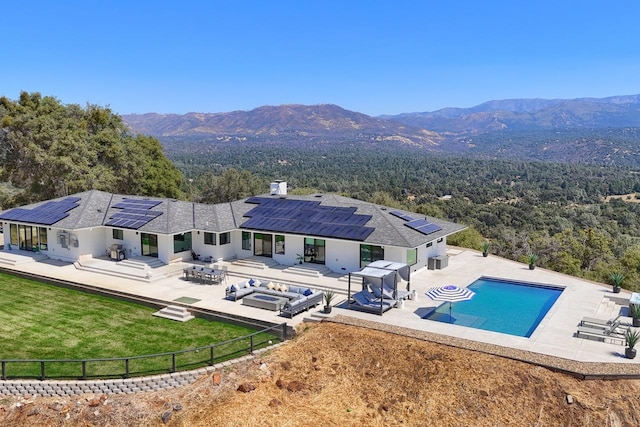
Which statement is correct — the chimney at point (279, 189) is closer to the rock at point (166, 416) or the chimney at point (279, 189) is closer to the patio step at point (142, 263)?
the patio step at point (142, 263)

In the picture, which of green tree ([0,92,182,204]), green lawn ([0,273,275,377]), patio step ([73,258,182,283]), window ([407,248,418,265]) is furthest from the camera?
green tree ([0,92,182,204])

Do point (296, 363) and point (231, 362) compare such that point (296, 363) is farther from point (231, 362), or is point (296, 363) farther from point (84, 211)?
point (84, 211)

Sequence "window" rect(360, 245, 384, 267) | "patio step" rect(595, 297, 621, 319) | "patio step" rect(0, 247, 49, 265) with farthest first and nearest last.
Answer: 1. "patio step" rect(0, 247, 49, 265)
2. "window" rect(360, 245, 384, 267)
3. "patio step" rect(595, 297, 621, 319)

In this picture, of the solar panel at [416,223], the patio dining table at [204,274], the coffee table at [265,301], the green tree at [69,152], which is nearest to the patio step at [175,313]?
the coffee table at [265,301]

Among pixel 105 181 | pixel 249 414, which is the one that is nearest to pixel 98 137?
pixel 105 181

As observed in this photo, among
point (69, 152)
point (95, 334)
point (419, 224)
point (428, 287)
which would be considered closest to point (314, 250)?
point (419, 224)

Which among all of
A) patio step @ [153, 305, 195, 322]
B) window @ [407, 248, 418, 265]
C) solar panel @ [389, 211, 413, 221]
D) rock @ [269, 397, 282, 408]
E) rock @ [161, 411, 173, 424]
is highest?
solar panel @ [389, 211, 413, 221]

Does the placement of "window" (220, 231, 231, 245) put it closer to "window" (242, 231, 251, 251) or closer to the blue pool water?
"window" (242, 231, 251, 251)

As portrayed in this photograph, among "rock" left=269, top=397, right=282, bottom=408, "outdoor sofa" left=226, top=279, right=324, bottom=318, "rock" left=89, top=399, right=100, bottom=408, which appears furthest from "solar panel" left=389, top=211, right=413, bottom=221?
"rock" left=89, top=399, right=100, bottom=408
